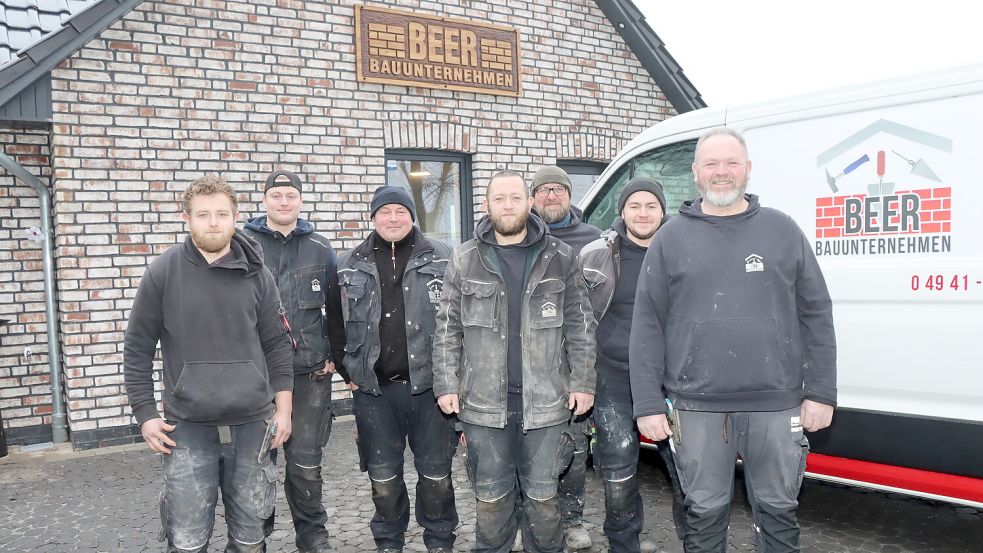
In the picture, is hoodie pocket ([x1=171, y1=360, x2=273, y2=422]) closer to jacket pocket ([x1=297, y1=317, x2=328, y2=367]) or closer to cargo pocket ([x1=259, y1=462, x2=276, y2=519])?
cargo pocket ([x1=259, y1=462, x2=276, y2=519])

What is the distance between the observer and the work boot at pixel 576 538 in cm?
368

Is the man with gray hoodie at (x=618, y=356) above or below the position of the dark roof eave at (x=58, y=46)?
below

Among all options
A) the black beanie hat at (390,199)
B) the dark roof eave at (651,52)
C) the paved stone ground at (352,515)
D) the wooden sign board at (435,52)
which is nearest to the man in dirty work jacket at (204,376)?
the black beanie hat at (390,199)

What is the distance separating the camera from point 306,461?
3555 millimetres

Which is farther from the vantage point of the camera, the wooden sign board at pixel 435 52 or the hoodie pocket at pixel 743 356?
the wooden sign board at pixel 435 52

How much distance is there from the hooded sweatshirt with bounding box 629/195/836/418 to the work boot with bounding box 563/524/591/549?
3.94ft

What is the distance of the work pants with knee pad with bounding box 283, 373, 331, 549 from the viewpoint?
3.56 metres

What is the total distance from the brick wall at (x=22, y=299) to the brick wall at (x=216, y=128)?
1.40 feet

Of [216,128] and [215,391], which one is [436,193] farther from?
[215,391]

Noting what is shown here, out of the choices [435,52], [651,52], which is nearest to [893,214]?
[435,52]

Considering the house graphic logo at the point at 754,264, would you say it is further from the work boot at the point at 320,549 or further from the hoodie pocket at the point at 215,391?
the work boot at the point at 320,549

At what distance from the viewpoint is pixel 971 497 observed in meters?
3.00

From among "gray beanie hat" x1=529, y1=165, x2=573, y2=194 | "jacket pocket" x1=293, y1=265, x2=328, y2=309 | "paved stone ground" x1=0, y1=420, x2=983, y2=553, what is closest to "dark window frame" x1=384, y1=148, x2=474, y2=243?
"paved stone ground" x1=0, y1=420, x2=983, y2=553

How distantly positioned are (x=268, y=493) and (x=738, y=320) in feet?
6.41
